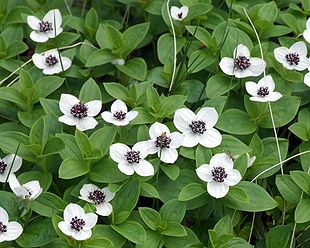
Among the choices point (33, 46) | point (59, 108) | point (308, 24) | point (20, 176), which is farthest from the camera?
point (33, 46)

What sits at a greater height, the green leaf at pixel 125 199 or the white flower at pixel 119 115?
the white flower at pixel 119 115

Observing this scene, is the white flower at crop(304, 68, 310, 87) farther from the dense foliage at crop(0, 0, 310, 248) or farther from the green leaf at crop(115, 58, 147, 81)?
the green leaf at crop(115, 58, 147, 81)

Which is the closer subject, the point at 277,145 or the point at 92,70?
the point at 277,145

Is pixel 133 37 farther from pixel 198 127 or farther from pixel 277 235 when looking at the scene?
pixel 277 235

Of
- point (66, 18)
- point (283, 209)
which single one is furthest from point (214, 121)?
point (66, 18)

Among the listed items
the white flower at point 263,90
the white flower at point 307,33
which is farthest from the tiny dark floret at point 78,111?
the white flower at point 307,33

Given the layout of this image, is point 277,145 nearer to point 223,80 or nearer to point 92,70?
point 223,80

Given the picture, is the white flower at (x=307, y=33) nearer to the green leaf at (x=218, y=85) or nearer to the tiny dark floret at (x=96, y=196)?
the green leaf at (x=218, y=85)

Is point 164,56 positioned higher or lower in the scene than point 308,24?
lower
